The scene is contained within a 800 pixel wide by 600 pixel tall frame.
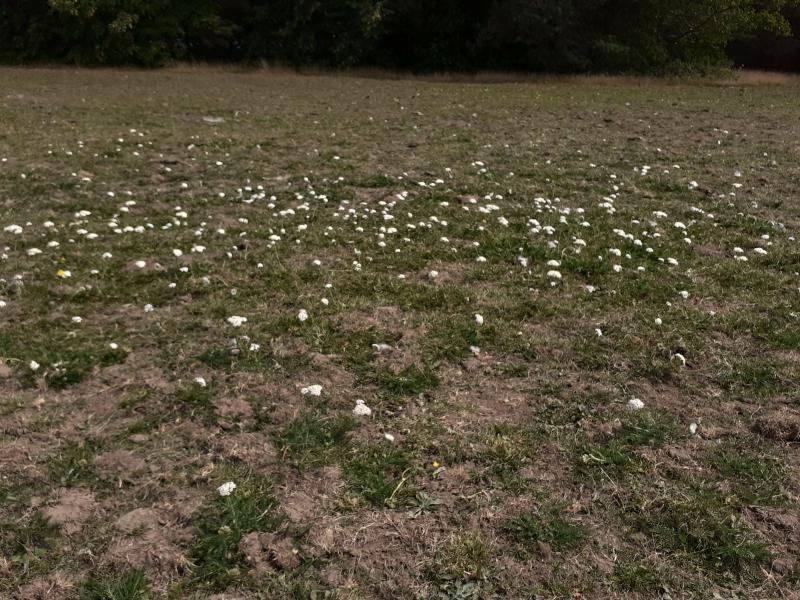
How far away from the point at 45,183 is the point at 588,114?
12848 millimetres

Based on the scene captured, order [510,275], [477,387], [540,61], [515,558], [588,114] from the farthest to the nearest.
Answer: [540,61] → [588,114] → [510,275] → [477,387] → [515,558]

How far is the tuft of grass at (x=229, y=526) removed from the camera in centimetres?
289

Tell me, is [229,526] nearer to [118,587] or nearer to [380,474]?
[118,587]

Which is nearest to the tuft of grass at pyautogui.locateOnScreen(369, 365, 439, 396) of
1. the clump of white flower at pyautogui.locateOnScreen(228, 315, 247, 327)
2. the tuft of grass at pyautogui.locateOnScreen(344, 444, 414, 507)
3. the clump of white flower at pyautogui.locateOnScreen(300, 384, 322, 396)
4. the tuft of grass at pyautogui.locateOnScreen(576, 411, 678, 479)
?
the clump of white flower at pyautogui.locateOnScreen(300, 384, 322, 396)

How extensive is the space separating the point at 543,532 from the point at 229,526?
58.3 inches

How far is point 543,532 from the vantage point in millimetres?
3145

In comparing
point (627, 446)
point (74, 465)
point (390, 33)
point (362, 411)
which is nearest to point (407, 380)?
point (362, 411)

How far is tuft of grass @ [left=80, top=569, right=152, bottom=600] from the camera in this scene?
2752mm

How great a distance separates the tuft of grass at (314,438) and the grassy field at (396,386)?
0.02 meters

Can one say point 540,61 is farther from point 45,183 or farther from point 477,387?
point 477,387

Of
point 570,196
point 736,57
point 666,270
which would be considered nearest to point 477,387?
point 666,270

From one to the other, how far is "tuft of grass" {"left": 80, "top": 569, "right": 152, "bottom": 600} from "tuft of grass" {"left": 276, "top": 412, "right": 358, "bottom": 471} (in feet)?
3.15

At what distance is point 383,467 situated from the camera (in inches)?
140

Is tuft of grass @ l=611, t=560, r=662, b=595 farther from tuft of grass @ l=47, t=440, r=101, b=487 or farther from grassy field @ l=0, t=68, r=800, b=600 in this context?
tuft of grass @ l=47, t=440, r=101, b=487
